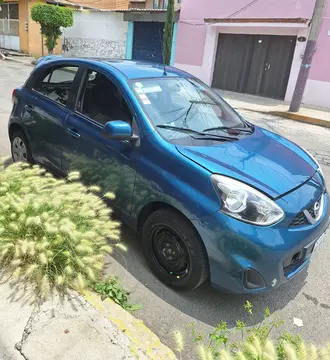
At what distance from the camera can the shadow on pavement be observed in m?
2.61

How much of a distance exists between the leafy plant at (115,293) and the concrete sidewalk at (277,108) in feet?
31.8

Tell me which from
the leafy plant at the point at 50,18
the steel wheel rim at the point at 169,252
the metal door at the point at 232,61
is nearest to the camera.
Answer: the steel wheel rim at the point at 169,252

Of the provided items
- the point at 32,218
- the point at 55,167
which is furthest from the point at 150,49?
the point at 32,218

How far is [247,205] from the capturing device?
235cm

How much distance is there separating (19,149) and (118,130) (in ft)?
7.57

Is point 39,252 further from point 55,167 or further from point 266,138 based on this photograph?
point 266,138

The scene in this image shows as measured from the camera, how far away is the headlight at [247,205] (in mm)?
2338

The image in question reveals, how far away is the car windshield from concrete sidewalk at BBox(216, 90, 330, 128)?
817 cm

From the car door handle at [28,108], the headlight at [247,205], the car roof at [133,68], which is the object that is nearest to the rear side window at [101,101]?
the car roof at [133,68]

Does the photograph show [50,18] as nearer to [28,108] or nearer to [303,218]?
[28,108]

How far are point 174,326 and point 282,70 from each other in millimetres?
14028

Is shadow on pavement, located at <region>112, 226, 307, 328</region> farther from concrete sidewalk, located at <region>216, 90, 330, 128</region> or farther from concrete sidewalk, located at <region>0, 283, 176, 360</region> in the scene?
concrete sidewalk, located at <region>216, 90, 330, 128</region>

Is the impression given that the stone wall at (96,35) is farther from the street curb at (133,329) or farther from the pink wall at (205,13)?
the street curb at (133,329)

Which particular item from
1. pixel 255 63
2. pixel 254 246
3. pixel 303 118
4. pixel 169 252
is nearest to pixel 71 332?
pixel 169 252
